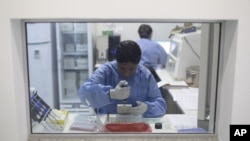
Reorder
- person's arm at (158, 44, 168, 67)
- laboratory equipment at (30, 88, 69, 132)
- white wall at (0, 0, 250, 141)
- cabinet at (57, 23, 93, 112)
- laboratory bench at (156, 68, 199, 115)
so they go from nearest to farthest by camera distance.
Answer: white wall at (0, 0, 250, 141) < laboratory equipment at (30, 88, 69, 132) < laboratory bench at (156, 68, 199, 115) < person's arm at (158, 44, 168, 67) < cabinet at (57, 23, 93, 112)

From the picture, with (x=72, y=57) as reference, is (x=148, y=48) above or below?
above

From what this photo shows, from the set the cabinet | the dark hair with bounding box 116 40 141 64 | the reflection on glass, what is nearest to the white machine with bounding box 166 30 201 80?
the reflection on glass

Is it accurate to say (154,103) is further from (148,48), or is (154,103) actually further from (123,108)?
(148,48)

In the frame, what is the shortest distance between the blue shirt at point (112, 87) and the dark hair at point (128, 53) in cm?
5

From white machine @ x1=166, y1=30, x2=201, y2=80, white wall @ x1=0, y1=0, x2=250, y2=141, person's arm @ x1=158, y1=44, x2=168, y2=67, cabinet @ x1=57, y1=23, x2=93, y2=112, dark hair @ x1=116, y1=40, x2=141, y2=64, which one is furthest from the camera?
cabinet @ x1=57, y1=23, x2=93, y2=112

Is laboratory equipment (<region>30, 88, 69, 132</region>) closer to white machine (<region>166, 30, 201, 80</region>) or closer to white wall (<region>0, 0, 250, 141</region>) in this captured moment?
white wall (<region>0, 0, 250, 141</region>)

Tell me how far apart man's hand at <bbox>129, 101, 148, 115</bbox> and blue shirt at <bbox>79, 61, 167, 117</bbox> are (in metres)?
0.02

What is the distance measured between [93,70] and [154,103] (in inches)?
33.6

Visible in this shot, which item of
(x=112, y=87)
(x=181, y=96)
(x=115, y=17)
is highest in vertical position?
(x=115, y=17)

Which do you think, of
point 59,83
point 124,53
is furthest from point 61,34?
point 124,53

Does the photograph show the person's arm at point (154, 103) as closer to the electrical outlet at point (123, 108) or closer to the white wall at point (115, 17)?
the electrical outlet at point (123, 108)

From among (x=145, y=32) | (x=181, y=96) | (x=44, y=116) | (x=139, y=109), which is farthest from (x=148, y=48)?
(x=44, y=116)

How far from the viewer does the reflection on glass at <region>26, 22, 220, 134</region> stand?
1.39 meters

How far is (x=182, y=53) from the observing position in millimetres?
3100
